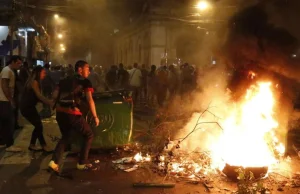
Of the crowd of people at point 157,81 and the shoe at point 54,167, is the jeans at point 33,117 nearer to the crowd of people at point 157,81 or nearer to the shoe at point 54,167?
the shoe at point 54,167

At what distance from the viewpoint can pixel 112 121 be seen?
254 inches

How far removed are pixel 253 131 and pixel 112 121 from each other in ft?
8.58

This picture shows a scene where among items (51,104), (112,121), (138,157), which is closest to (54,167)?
(51,104)

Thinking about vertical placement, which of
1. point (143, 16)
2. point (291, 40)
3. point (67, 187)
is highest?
point (143, 16)

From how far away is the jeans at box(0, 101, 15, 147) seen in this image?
681cm

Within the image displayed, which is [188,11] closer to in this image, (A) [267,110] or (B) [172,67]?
(B) [172,67]

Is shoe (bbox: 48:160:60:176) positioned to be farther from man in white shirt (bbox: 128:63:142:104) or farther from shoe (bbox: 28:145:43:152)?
man in white shirt (bbox: 128:63:142:104)

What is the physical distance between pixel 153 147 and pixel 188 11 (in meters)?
13.6

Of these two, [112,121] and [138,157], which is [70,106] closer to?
[112,121]

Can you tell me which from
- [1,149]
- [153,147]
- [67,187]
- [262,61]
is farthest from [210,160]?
[1,149]

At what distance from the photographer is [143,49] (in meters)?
25.9

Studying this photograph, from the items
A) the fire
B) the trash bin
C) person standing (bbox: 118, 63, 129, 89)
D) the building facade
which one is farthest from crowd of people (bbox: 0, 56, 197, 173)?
the building facade

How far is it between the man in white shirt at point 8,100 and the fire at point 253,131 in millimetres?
4127

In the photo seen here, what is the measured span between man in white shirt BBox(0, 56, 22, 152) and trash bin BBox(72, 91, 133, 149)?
5.02ft
